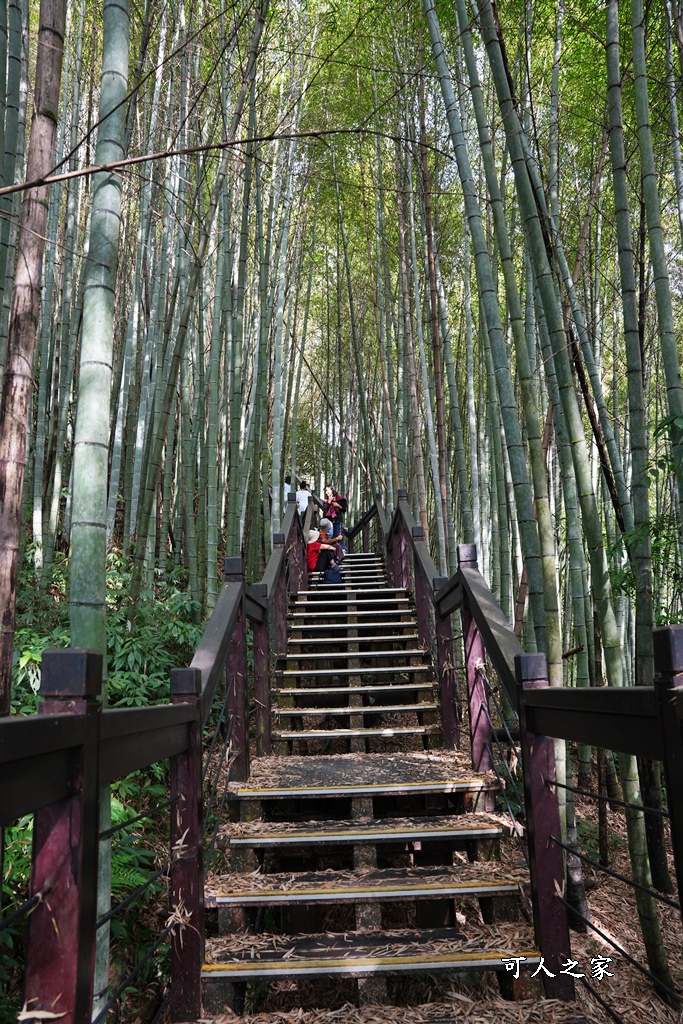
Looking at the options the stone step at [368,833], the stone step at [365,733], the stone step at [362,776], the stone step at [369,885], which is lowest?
the stone step at [369,885]

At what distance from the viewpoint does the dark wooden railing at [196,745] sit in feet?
3.16

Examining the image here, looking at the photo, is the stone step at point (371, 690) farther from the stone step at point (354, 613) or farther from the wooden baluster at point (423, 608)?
the stone step at point (354, 613)

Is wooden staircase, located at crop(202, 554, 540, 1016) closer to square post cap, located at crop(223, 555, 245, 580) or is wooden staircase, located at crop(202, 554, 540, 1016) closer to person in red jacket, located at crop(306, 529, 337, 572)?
square post cap, located at crop(223, 555, 245, 580)

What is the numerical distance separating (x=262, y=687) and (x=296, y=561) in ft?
8.40

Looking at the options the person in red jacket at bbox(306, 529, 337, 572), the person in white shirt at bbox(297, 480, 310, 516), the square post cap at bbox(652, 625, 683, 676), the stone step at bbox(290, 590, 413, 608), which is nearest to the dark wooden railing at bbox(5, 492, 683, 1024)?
the square post cap at bbox(652, 625, 683, 676)

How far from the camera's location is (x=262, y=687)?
296 centimetres

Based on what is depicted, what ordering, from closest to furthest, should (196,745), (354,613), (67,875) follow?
(67,875), (196,745), (354,613)

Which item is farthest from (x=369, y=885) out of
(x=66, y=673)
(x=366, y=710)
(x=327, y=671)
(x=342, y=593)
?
(x=342, y=593)

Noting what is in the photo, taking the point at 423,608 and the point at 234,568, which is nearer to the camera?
the point at 234,568

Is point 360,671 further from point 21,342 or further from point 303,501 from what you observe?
point 303,501

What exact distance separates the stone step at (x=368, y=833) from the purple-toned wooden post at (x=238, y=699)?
249mm

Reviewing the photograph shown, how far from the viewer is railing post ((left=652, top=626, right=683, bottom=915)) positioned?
99 cm

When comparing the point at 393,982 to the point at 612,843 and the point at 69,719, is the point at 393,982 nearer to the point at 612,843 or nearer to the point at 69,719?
the point at 69,719

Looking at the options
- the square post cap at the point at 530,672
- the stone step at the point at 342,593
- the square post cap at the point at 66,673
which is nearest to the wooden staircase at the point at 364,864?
the square post cap at the point at 530,672
